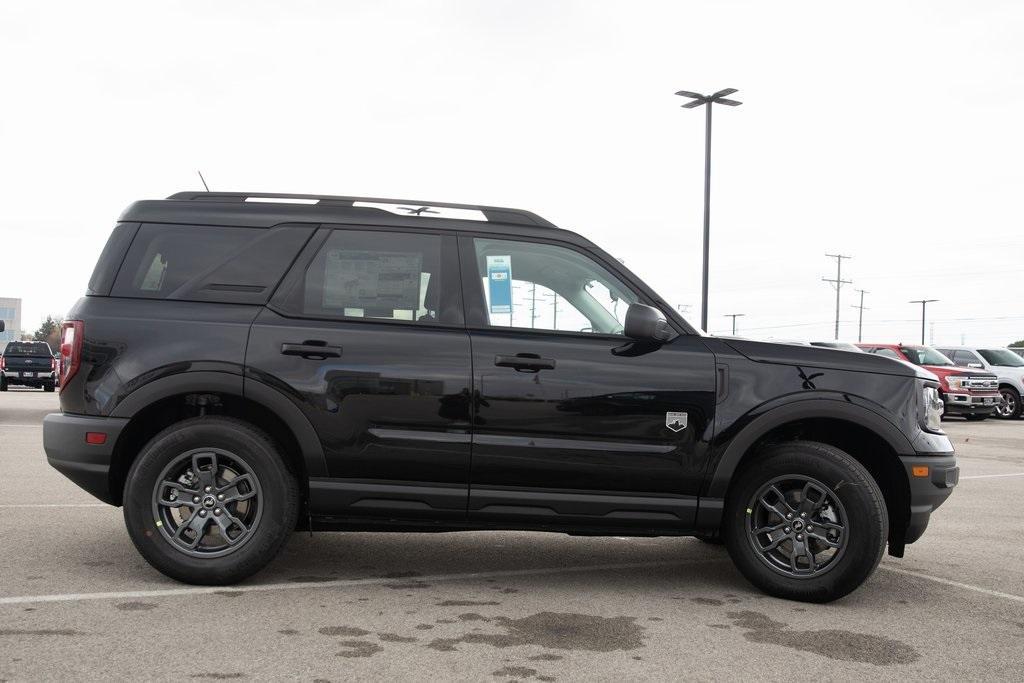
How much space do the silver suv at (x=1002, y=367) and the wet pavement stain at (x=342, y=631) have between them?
24.0 metres

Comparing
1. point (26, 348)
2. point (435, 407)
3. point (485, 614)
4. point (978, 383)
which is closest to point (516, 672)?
point (485, 614)

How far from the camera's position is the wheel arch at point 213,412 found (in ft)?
17.3

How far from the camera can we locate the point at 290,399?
5266mm

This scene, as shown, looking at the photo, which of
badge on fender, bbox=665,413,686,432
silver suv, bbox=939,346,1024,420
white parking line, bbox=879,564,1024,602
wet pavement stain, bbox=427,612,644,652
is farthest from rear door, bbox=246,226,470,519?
silver suv, bbox=939,346,1024,420

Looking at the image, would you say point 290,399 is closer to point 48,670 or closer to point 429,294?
point 429,294

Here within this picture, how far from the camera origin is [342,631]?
4.50 metres

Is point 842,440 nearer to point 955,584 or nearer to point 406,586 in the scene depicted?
point 955,584

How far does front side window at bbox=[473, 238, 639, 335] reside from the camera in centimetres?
545

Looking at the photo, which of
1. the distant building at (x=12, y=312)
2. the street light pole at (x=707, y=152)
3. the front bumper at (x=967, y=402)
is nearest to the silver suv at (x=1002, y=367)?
the front bumper at (x=967, y=402)

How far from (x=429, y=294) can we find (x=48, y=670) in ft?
8.27

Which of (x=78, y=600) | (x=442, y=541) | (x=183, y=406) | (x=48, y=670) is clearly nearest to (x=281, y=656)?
(x=48, y=670)

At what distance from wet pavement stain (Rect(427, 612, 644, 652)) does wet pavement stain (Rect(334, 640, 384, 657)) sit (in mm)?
239

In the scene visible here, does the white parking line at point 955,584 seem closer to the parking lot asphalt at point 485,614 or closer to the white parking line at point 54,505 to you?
the parking lot asphalt at point 485,614

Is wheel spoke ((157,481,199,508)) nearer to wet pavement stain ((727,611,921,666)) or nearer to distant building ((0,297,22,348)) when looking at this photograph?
wet pavement stain ((727,611,921,666))
